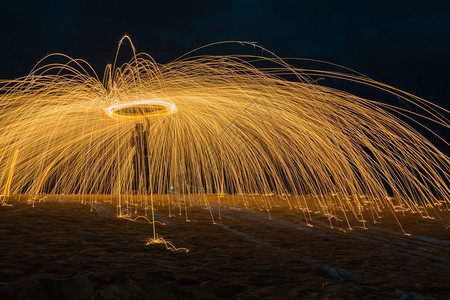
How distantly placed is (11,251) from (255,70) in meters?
6.61

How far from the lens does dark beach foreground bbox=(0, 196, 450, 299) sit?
385cm

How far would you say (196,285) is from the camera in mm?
4059

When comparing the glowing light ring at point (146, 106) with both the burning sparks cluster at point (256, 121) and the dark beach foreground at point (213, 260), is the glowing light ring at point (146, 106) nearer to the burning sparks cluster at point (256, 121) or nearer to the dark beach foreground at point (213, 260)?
the burning sparks cluster at point (256, 121)

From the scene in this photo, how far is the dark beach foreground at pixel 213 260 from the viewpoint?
3.85 m

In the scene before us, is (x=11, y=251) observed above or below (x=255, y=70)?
below

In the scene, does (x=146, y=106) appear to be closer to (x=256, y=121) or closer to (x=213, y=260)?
(x=256, y=121)

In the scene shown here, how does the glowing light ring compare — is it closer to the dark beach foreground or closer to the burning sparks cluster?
the burning sparks cluster

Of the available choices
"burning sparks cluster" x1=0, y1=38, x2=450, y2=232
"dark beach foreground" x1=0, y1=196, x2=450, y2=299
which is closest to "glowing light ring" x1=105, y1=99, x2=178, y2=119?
"burning sparks cluster" x1=0, y1=38, x2=450, y2=232

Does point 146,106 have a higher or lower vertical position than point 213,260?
higher

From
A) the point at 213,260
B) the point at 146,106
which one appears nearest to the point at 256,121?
the point at 146,106

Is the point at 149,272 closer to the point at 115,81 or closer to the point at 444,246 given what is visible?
the point at 444,246

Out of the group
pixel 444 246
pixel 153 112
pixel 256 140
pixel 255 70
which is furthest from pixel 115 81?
pixel 444 246

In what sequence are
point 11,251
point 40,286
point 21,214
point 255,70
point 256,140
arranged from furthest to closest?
point 256,140
point 255,70
point 21,214
point 11,251
point 40,286

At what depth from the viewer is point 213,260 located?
5.47m
